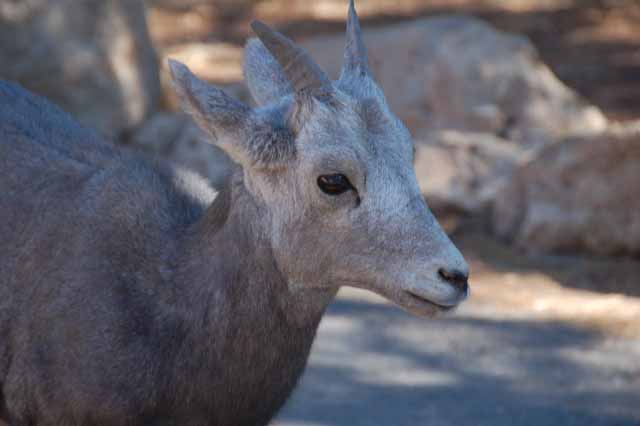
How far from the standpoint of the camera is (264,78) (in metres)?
4.77

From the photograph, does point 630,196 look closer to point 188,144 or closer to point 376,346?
point 376,346

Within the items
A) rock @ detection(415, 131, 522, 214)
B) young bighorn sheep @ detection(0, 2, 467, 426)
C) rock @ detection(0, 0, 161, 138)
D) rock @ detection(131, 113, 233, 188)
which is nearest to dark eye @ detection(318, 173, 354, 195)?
young bighorn sheep @ detection(0, 2, 467, 426)

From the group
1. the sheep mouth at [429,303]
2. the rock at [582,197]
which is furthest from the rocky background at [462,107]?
the sheep mouth at [429,303]

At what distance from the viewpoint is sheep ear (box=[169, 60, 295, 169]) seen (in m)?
4.04

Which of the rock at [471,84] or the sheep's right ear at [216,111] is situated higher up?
the sheep's right ear at [216,111]

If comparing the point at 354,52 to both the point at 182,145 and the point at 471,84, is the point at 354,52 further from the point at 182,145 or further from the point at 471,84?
the point at 471,84

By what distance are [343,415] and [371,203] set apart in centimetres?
266

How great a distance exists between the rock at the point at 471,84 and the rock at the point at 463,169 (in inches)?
36.1

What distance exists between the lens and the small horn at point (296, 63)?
13.7 feet

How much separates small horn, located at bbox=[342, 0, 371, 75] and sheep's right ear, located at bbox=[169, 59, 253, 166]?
0.63 meters

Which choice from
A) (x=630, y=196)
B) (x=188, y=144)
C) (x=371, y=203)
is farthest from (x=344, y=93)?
(x=188, y=144)

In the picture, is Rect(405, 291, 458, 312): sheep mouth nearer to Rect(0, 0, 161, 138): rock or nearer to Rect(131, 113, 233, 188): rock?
Rect(131, 113, 233, 188): rock

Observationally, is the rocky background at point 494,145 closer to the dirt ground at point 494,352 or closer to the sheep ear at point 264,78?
the dirt ground at point 494,352

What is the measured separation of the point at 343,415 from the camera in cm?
644
